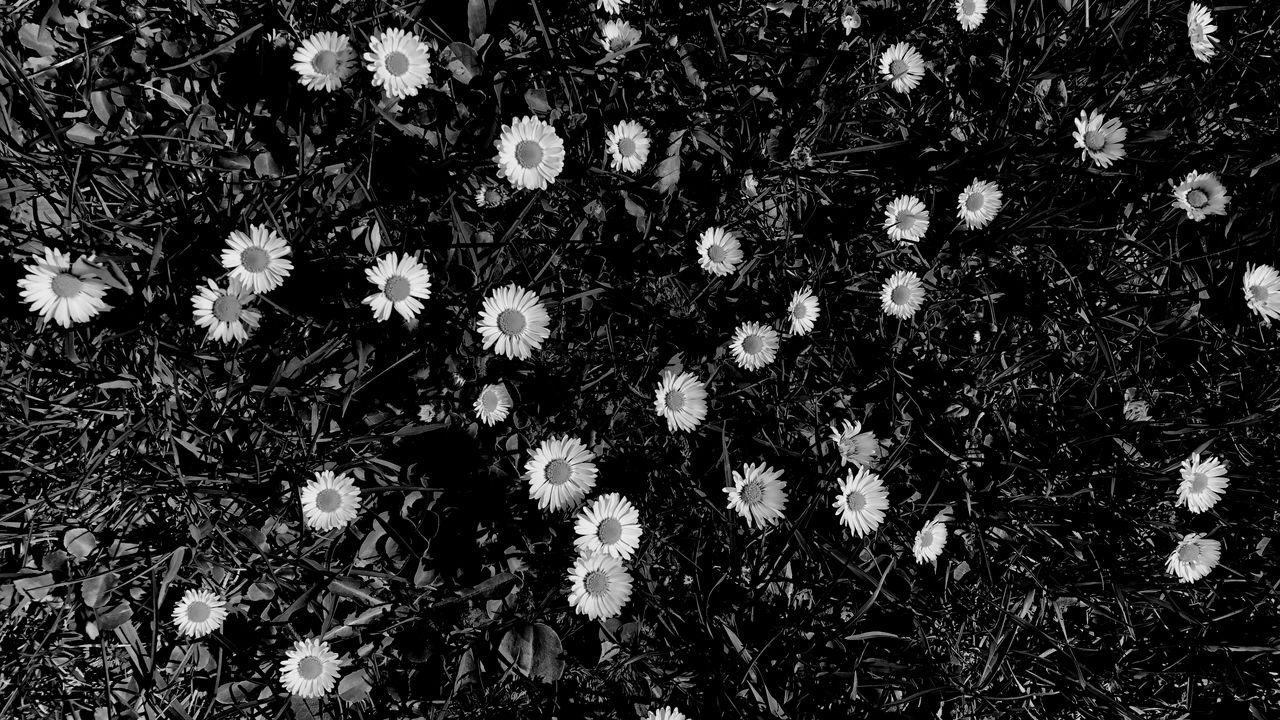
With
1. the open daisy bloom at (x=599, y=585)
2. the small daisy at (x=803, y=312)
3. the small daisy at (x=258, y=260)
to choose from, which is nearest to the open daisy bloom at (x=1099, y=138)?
the small daisy at (x=803, y=312)

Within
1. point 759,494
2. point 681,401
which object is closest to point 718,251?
point 681,401

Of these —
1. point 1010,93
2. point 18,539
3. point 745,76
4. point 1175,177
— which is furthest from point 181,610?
point 1175,177

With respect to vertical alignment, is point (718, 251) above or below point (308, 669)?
above

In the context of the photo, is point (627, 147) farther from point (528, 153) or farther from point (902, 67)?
point (902, 67)

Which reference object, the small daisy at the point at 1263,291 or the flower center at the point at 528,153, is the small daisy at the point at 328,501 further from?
the small daisy at the point at 1263,291

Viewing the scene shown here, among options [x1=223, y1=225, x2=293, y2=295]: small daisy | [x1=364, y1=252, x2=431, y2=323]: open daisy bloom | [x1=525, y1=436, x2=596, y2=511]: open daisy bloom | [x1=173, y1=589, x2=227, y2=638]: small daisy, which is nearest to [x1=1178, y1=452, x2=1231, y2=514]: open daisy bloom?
[x1=525, y1=436, x2=596, y2=511]: open daisy bloom

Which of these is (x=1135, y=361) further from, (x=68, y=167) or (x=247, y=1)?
(x=68, y=167)
